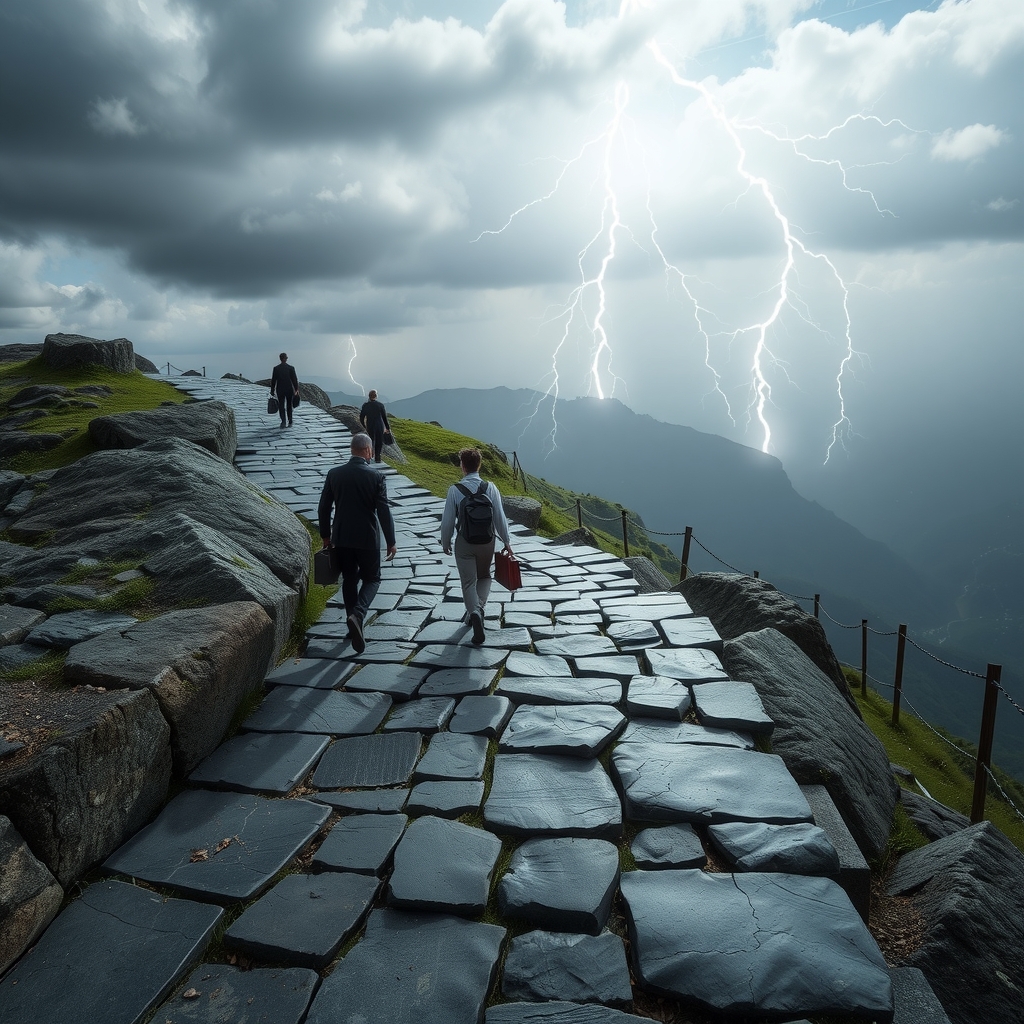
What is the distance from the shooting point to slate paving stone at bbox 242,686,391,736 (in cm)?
444

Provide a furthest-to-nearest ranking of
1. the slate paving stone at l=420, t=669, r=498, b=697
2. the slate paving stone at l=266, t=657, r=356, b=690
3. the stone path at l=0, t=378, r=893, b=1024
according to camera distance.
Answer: the slate paving stone at l=266, t=657, r=356, b=690
the slate paving stone at l=420, t=669, r=498, b=697
the stone path at l=0, t=378, r=893, b=1024

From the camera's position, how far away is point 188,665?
385 cm

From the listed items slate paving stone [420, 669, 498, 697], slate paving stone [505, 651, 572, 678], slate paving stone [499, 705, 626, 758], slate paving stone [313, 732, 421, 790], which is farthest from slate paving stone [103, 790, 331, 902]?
slate paving stone [505, 651, 572, 678]

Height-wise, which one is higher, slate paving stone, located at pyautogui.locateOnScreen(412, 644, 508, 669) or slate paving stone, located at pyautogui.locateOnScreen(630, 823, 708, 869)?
slate paving stone, located at pyautogui.locateOnScreen(412, 644, 508, 669)

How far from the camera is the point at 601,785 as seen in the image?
151 inches

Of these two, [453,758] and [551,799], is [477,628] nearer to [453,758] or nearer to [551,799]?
[453,758]

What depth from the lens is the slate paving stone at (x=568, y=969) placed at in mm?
2514

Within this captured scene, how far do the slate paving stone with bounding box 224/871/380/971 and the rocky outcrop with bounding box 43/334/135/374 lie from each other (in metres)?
23.1

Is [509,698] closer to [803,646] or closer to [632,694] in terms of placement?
[632,694]

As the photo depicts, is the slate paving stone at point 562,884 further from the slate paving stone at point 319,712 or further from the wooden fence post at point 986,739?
the wooden fence post at point 986,739

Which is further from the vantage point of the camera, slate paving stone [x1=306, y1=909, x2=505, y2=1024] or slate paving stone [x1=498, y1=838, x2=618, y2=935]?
slate paving stone [x1=498, y1=838, x2=618, y2=935]

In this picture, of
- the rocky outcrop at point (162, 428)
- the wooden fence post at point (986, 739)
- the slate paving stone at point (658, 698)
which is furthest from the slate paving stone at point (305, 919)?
the rocky outcrop at point (162, 428)

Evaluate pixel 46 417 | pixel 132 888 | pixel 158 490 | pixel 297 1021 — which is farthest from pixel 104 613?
pixel 46 417

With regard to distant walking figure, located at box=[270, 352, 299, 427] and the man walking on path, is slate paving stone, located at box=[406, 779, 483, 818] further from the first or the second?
distant walking figure, located at box=[270, 352, 299, 427]
